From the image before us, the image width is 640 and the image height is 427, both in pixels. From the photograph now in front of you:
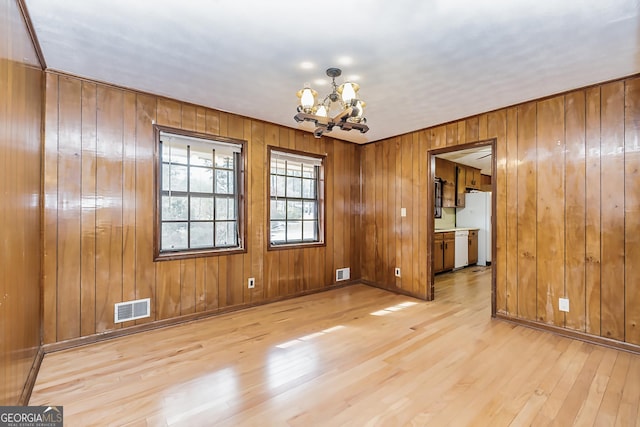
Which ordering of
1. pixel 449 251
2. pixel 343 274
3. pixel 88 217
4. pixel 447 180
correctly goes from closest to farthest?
pixel 88 217, pixel 343 274, pixel 449 251, pixel 447 180

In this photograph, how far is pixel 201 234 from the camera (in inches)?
140

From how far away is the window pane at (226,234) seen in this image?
3688 mm

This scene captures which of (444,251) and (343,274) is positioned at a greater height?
(444,251)

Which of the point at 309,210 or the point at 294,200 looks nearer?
the point at 294,200

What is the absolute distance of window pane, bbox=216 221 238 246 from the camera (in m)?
3.69

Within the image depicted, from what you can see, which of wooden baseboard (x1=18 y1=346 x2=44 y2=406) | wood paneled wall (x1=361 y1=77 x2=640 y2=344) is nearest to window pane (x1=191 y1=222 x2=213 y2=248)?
wooden baseboard (x1=18 y1=346 x2=44 y2=406)

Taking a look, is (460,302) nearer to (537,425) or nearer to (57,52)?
(537,425)

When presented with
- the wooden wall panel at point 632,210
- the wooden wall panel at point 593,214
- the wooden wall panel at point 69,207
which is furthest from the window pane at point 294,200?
the wooden wall panel at point 632,210

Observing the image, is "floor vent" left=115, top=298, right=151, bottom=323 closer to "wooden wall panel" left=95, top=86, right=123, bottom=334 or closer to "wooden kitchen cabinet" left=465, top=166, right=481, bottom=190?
"wooden wall panel" left=95, top=86, right=123, bottom=334

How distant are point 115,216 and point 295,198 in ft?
7.52

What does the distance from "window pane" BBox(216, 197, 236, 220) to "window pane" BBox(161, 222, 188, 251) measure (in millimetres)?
435

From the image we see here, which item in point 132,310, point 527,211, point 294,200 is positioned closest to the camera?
point 132,310

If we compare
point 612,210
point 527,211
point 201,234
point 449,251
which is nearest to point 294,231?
point 201,234

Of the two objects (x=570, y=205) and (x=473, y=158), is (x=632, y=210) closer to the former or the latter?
(x=570, y=205)
